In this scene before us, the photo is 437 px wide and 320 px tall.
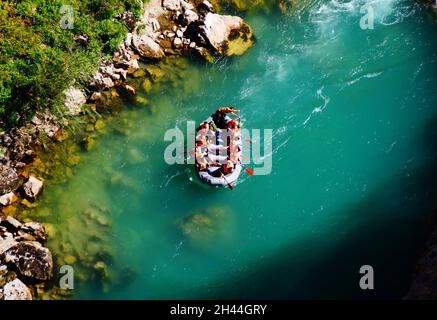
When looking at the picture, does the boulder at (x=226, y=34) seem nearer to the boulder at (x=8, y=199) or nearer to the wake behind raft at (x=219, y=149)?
the wake behind raft at (x=219, y=149)

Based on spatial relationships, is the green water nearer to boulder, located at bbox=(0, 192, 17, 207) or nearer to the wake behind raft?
the wake behind raft

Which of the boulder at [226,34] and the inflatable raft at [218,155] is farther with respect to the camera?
the boulder at [226,34]

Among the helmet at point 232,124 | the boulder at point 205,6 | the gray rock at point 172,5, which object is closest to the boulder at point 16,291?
the helmet at point 232,124

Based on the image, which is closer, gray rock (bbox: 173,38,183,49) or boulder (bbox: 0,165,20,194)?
boulder (bbox: 0,165,20,194)

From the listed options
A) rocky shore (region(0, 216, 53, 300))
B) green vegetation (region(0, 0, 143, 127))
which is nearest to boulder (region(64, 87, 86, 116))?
green vegetation (region(0, 0, 143, 127))

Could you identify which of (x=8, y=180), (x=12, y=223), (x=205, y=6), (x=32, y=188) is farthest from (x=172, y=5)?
(x=12, y=223)

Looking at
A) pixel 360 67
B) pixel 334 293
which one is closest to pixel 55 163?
pixel 334 293

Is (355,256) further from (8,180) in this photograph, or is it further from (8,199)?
(8,180)

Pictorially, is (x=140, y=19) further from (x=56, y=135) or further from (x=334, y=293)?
(x=334, y=293)
